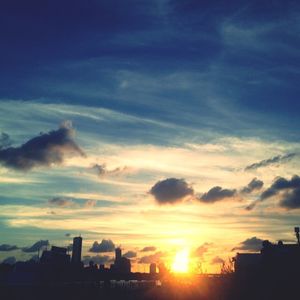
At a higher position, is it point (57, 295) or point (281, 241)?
point (281, 241)

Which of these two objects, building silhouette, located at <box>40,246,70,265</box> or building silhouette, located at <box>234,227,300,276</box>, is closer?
building silhouette, located at <box>234,227,300,276</box>

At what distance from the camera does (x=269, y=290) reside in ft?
130

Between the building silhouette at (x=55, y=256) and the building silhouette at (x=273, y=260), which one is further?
the building silhouette at (x=55, y=256)

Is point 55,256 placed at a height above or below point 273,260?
above

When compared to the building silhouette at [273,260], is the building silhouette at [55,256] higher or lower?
higher

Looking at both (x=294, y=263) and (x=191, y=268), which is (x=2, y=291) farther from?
(x=191, y=268)

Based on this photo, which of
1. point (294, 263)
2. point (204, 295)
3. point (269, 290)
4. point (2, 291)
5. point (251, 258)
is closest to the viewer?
point (269, 290)

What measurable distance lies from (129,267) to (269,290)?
152434mm

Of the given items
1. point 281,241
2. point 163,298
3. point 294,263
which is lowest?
point 163,298

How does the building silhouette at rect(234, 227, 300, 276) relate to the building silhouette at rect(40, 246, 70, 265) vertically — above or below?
below

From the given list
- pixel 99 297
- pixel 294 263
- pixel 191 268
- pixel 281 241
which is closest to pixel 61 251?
pixel 191 268

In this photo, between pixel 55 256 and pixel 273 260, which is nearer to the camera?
pixel 273 260

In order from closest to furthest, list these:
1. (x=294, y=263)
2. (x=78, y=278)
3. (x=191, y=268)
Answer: (x=294, y=263), (x=78, y=278), (x=191, y=268)

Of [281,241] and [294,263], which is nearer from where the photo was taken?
[294,263]
